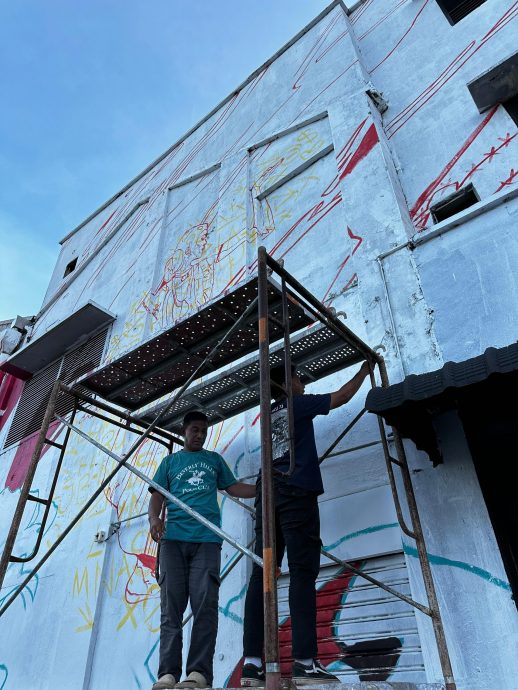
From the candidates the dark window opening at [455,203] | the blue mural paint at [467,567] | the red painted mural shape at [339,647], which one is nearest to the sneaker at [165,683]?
the red painted mural shape at [339,647]

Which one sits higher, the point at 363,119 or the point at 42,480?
the point at 363,119

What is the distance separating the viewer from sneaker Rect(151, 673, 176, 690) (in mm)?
3039

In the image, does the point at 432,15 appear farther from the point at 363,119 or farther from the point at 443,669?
the point at 443,669

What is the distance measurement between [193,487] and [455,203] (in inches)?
144

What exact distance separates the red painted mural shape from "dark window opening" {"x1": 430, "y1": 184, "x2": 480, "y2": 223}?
3385mm

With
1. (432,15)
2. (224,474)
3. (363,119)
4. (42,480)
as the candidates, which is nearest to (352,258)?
(363,119)

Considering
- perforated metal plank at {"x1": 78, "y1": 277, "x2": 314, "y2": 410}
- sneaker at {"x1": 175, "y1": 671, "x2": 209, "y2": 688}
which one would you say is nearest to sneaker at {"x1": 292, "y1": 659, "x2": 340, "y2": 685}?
sneaker at {"x1": 175, "y1": 671, "x2": 209, "y2": 688}

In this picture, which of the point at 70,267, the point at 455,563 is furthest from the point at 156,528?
the point at 70,267

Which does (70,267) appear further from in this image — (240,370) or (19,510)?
(19,510)

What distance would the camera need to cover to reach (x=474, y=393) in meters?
3.38

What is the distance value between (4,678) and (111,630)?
2.06 meters

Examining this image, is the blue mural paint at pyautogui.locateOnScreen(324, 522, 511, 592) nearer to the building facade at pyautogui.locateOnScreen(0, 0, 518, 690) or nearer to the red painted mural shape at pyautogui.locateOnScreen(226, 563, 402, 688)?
the building facade at pyautogui.locateOnScreen(0, 0, 518, 690)

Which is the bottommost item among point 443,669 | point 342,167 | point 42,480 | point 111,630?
point 443,669

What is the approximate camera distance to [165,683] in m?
3.08
